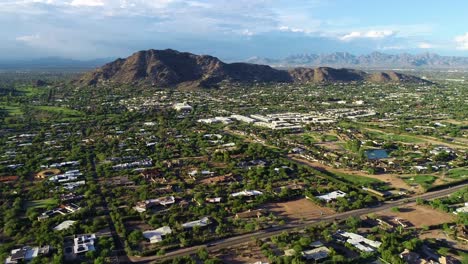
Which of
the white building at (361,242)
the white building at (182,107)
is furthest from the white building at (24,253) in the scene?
the white building at (182,107)

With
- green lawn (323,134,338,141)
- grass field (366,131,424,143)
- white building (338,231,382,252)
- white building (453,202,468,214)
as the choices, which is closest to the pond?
green lawn (323,134,338,141)

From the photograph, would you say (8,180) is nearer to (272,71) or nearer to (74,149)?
(74,149)

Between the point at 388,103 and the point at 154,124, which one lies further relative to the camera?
the point at 388,103

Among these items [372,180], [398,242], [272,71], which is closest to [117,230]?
[398,242]

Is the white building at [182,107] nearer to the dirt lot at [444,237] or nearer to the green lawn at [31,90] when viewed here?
the green lawn at [31,90]

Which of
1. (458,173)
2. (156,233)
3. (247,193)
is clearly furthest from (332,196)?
(458,173)

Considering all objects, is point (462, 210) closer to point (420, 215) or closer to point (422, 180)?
point (420, 215)

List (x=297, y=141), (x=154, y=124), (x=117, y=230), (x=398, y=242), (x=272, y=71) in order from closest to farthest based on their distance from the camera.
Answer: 1. (x=398, y=242)
2. (x=117, y=230)
3. (x=297, y=141)
4. (x=154, y=124)
5. (x=272, y=71)
